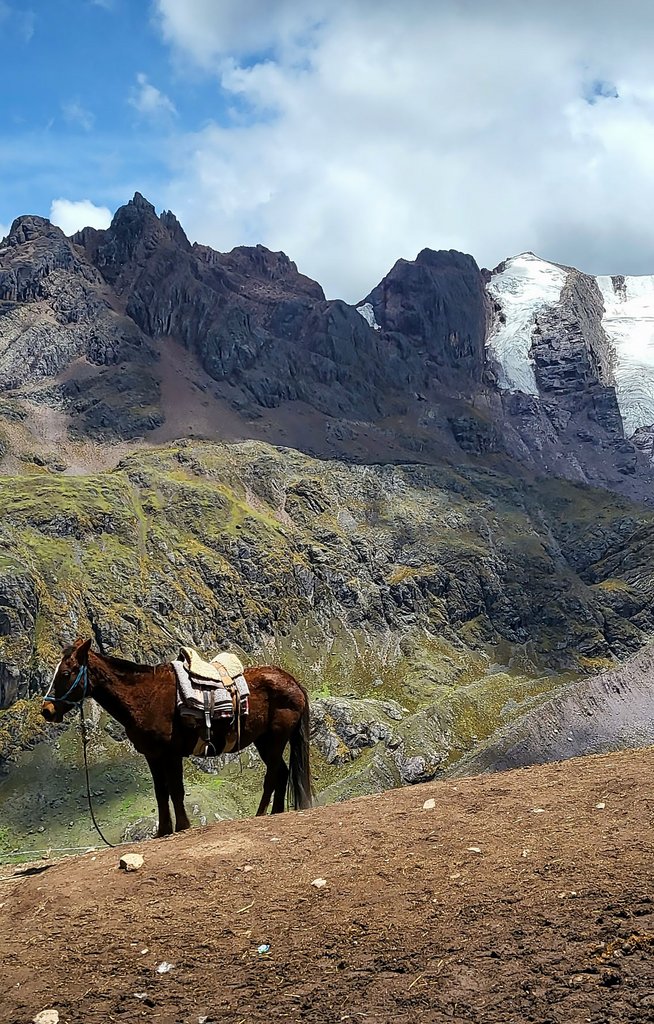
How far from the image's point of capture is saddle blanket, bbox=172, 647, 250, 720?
19078mm

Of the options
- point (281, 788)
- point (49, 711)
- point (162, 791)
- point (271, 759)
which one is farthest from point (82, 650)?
point (281, 788)

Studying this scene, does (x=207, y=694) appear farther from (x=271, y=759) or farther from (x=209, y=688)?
(x=271, y=759)

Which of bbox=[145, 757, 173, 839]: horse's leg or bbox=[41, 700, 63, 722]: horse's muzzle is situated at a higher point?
bbox=[41, 700, 63, 722]: horse's muzzle

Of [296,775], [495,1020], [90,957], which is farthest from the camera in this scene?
[296,775]

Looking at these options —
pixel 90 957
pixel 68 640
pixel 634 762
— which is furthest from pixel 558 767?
pixel 68 640

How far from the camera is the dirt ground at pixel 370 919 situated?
32.0 ft

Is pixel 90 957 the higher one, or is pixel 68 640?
pixel 90 957

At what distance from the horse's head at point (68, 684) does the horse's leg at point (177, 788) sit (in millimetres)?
2798

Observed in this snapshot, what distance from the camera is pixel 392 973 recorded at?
10.4 metres

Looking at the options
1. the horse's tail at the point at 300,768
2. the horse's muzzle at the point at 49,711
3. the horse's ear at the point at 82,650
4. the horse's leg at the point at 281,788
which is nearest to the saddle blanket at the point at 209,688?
the horse's tail at the point at 300,768

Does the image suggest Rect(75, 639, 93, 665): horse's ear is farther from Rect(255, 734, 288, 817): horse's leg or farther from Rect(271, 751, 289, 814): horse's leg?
Rect(271, 751, 289, 814): horse's leg

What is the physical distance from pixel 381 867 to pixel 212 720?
6.77 metres

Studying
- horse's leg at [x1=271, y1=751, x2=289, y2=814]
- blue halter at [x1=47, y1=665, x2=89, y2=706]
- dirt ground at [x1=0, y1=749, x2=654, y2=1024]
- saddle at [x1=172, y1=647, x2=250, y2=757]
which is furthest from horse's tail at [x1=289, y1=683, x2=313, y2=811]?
blue halter at [x1=47, y1=665, x2=89, y2=706]

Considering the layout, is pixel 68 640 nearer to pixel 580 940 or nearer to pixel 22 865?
pixel 22 865
